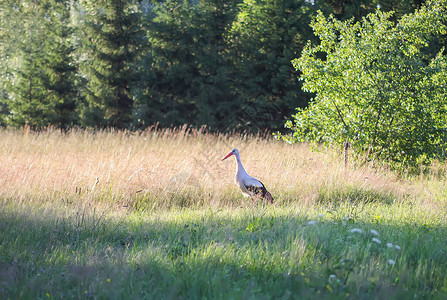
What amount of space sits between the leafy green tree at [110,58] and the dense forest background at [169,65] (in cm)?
4

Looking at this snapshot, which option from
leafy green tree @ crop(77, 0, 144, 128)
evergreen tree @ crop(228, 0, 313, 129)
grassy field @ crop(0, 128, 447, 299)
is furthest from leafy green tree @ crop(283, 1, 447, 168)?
leafy green tree @ crop(77, 0, 144, 128)

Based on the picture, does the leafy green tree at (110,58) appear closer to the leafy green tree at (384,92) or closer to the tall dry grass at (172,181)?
the tall dry grass at (172,181)

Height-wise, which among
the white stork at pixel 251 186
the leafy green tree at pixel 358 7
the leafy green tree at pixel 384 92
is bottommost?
the white stork at pixel 251 186

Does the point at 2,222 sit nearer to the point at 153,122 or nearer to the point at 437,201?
the point at 437,201

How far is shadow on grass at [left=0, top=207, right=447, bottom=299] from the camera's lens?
10.9 feet

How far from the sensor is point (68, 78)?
19.2 meters

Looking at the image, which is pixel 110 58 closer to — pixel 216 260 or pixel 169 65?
pixel 169 65

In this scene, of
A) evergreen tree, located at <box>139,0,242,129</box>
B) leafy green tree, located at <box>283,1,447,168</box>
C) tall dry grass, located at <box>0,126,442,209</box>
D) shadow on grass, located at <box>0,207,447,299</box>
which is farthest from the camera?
evergreen tree, located at <box>139,0,242,129</box>

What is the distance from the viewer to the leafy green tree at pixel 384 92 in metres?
9.41

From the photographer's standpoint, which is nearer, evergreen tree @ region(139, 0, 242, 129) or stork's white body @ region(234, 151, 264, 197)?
stork's white body @ region(234, 151, 264, 197)

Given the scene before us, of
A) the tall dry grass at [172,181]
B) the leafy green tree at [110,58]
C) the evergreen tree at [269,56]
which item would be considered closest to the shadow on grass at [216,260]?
the tall dry grass at [172,181]

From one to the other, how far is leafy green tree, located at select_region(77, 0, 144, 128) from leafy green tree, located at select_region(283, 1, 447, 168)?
11125 millimetres

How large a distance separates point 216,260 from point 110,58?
16492 mm

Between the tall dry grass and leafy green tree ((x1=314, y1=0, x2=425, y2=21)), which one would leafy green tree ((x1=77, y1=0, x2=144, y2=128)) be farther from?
the tall dry grass
